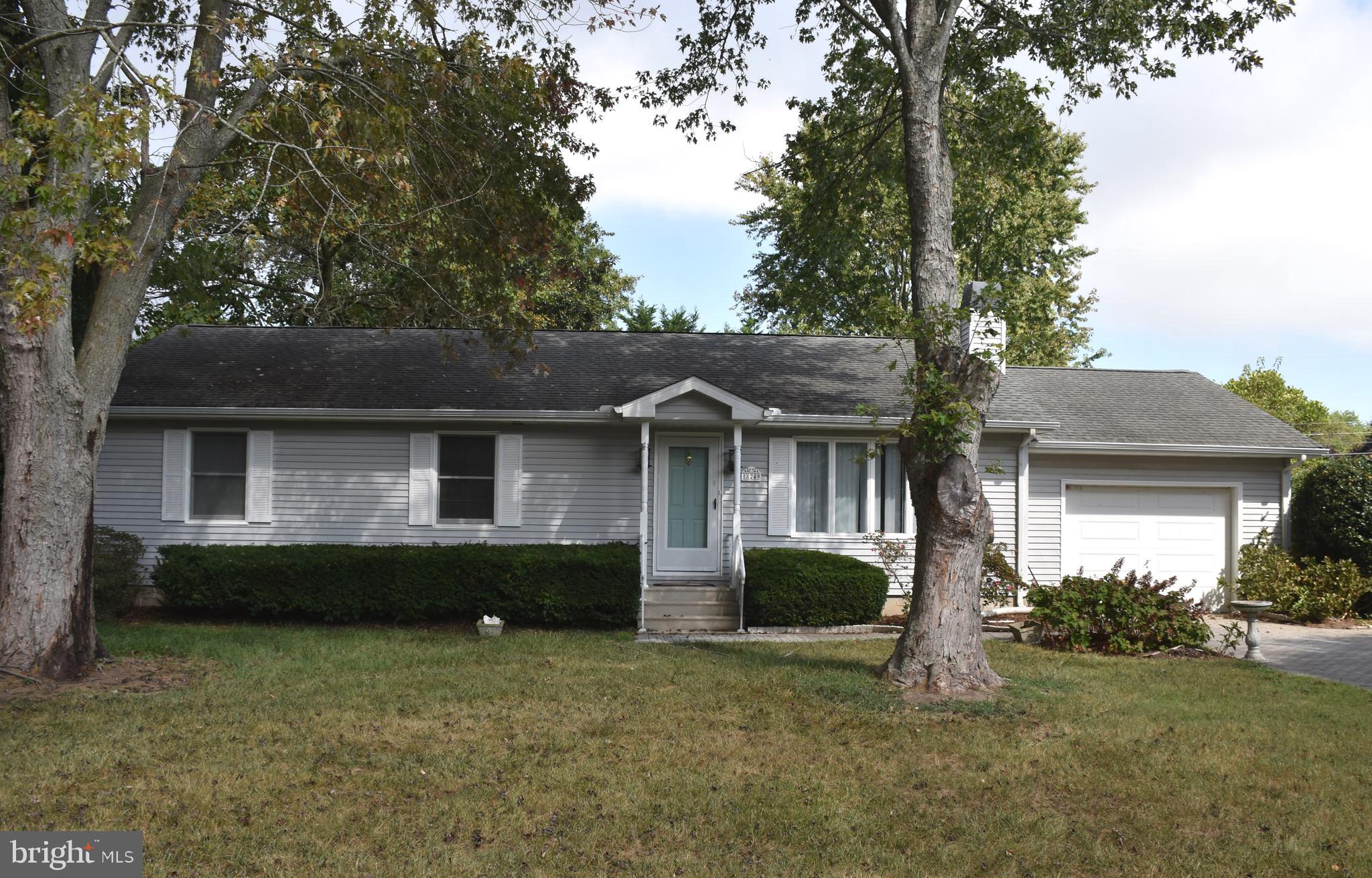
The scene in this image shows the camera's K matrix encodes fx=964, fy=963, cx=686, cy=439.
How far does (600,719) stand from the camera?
24.5 feet

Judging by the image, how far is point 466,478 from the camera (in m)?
13.7

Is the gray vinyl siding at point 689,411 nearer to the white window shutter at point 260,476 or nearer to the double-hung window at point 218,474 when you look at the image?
the white window shutter at point 260,476

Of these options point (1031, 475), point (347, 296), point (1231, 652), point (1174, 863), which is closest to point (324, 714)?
point (1174, 863)

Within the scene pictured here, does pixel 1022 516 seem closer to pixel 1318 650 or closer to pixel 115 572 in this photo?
pixel 1318 650

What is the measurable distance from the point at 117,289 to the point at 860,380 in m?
10.1

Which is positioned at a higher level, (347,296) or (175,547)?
(347,296)

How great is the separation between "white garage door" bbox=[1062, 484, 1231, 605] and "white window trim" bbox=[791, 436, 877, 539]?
3251mm

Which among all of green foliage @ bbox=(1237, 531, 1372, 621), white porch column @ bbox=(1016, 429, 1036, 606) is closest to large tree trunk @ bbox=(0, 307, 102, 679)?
white porch column @ bbox=(1016, 429, 1036, 606)

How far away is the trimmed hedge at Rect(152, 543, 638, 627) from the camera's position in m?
12.2

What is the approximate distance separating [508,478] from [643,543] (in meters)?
2.34

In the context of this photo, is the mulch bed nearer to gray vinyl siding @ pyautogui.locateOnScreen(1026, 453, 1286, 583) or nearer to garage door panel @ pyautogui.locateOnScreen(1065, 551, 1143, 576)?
gray vinyl siding @ pyautogui.locateOnScreen(1026, 453, 1286, 583)

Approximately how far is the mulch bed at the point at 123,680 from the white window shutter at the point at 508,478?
184 inches

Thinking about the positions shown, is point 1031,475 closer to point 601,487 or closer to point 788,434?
point 788,434

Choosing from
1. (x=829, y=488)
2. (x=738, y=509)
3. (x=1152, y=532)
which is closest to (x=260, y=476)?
(x=738, y=509)
